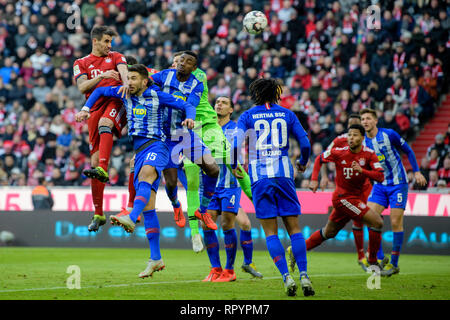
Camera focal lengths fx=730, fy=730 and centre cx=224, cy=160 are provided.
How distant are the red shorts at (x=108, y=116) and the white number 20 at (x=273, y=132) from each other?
2216 millimetres

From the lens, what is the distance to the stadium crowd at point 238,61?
677 inches

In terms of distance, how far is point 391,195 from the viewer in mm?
11398

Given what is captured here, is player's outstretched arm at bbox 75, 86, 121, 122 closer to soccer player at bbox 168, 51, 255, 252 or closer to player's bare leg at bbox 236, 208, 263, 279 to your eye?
soccer player at bbox 168, 51, 255, 252

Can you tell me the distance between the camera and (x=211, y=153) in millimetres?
9797

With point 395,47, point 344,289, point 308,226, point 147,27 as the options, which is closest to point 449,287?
point 344,289

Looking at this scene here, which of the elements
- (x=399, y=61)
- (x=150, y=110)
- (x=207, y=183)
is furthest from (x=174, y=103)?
(x=399, y=61)

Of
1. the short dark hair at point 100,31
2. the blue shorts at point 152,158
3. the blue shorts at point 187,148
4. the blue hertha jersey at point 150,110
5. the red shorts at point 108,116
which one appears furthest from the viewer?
the short dark hair at point 100,31

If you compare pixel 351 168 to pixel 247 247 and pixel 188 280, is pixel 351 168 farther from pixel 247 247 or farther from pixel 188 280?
pixel 188 280

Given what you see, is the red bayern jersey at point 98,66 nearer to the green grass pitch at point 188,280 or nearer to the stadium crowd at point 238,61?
the green grass pitch at point 188,280

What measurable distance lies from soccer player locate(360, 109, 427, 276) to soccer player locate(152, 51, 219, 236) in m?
3.07

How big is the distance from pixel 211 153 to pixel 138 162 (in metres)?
1.46

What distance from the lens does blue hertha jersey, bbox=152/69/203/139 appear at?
30.7 feet

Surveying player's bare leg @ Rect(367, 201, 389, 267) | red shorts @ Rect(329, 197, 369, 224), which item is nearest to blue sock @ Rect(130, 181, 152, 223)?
red shorts @ Rect(329, 197, 369, 224)

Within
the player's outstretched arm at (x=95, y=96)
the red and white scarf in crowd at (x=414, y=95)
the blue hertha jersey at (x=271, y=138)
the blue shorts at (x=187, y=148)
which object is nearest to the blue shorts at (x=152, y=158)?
the blue shorts at (x=187, y=148)
